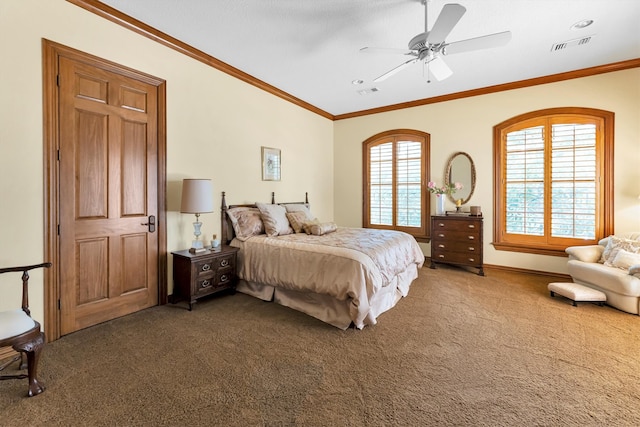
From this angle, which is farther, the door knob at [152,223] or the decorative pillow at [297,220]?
the decorative pillow at [297,220]

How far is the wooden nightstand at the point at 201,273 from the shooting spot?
126 inches

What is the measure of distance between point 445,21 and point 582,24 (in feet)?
6.57

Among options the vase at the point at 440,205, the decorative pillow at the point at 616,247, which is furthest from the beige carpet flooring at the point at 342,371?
the vase at the point at 440,205

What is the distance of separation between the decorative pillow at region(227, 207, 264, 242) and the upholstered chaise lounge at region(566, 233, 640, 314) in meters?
4.11

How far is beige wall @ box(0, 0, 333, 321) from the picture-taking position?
7.55 feet

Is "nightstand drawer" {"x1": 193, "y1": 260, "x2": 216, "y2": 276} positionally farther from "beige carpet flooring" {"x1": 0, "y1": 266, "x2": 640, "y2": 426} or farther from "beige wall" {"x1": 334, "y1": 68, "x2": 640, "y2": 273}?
"beige wall" {"x1": 334, "y1": 68, "x2": 640, "y2": 273}

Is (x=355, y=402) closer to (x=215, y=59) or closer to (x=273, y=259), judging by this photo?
(x=273, y=259)

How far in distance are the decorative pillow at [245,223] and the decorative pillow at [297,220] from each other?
46cm

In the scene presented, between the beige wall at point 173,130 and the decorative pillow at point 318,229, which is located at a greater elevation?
the beige wall at point 173,130

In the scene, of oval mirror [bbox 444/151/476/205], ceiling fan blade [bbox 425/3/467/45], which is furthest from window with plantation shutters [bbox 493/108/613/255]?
ceiling fan blade [bbox 425/3/467/45]

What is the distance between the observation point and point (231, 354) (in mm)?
2342

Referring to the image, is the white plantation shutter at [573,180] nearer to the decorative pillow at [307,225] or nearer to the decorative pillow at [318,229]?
the decorative pillow at [318,229]

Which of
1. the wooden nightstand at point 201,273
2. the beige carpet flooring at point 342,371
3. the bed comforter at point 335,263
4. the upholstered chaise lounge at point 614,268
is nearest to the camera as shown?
the beige carpet flooring at point 342,371

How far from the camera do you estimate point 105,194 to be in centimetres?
287
